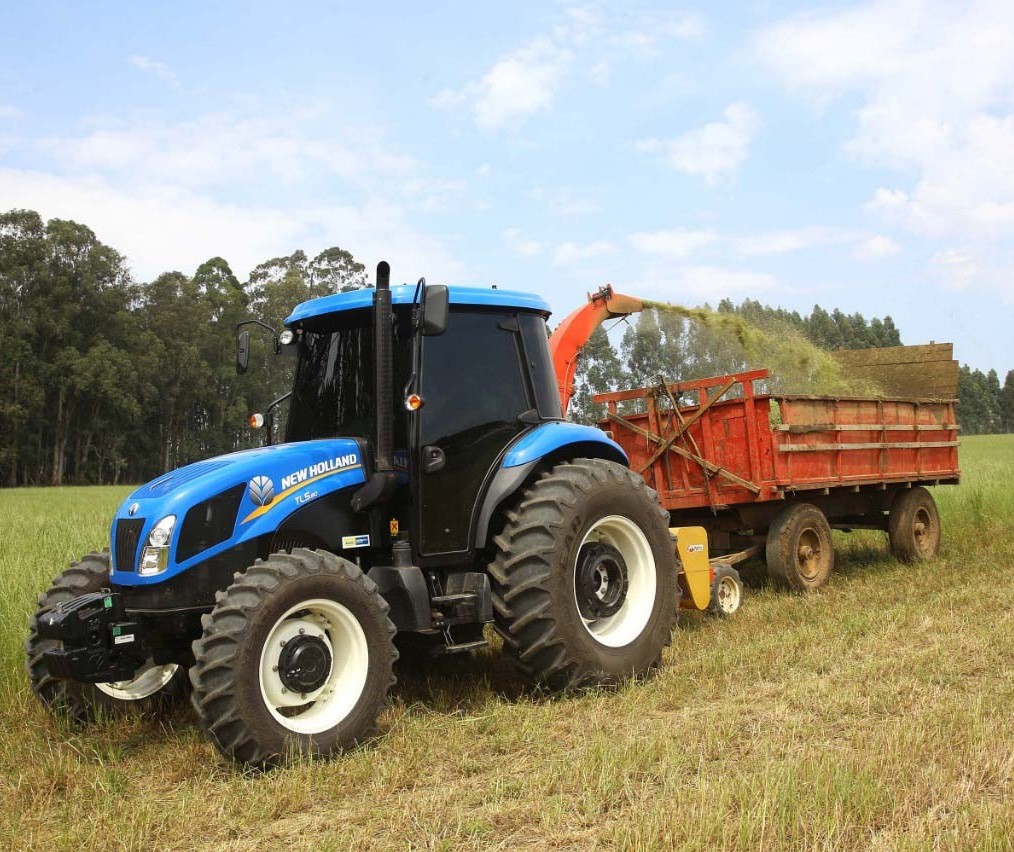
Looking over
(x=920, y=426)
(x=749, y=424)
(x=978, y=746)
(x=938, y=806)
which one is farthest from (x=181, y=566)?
(x=920, y=426)

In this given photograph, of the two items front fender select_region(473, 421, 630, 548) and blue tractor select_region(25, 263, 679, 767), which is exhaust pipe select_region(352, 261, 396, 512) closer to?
blue tractor select_region(25, 263, 679, 767)

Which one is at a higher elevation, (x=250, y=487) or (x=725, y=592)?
(x=250, y=487)

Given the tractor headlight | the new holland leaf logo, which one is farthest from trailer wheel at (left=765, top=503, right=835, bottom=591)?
the tractor headlight

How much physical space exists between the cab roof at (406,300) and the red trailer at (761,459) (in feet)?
11.1

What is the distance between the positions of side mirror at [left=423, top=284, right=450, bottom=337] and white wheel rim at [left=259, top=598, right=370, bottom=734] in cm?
145

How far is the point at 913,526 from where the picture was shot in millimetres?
11055

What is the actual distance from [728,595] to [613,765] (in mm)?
4485

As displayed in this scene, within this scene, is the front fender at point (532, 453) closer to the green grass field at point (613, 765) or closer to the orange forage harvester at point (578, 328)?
the green grass field at point (613, 765)

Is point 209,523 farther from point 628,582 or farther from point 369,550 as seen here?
point 628,582

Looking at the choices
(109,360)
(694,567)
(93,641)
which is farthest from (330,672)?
(109,360)

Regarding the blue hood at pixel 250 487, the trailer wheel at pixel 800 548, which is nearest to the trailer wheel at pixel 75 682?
the blue hood at pixel 250 487

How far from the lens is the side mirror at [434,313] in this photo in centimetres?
495

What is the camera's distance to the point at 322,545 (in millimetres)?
5242

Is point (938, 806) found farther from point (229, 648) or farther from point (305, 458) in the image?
point (305, 458)
